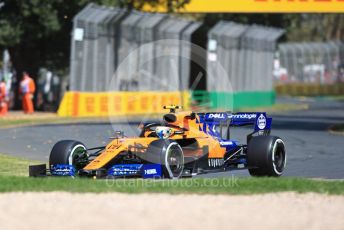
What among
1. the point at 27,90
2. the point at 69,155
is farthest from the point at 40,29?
the point at 69,155

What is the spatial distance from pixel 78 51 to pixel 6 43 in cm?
310

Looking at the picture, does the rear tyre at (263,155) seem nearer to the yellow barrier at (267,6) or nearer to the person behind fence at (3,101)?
the yellow barrier at (267,6)

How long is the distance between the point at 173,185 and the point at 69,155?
2.79 meters

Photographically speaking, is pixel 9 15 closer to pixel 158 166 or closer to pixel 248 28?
pixel 248 28

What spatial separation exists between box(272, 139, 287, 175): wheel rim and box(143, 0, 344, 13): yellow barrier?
17362mm

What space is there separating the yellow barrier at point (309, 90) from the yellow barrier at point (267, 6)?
134 ft

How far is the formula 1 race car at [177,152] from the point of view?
14.9 m

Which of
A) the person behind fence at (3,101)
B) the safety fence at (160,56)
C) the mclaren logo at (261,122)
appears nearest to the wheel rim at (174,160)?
the mclaren logo at (261,122)

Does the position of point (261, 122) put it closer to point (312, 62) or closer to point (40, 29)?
point (40, 29)

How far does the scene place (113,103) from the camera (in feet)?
129

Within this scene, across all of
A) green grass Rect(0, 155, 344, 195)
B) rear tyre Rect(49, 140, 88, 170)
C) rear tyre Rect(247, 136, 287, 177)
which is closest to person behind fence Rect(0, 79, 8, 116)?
rear tyre Rect(49, 140, 88, 170)

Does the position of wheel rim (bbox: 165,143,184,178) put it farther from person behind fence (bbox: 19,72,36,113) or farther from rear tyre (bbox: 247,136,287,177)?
person behind fence (bbox: 19,72,36,113)

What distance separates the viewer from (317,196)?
1269 cm

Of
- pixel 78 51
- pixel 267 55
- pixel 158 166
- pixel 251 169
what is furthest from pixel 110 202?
pixel 267 55
